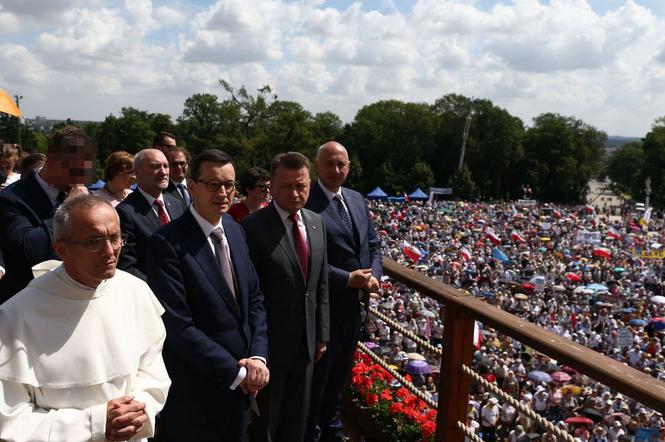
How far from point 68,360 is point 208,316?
0.83 metres

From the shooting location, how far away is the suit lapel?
8.95 feet

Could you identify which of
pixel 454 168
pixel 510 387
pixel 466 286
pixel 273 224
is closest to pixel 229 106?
pixel 454 168

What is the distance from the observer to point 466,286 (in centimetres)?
2486

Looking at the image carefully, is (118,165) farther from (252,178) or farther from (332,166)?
(332,166)

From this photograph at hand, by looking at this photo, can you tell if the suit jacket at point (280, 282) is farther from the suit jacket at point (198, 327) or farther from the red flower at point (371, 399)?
the red flower at point (371, 399)

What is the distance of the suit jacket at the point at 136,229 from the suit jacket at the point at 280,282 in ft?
1.81

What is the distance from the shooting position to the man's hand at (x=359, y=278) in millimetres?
3578

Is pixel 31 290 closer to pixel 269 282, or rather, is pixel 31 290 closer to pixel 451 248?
pixel 269 282

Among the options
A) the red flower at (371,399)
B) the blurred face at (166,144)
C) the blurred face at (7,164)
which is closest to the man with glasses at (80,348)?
the red flower at (371,399)

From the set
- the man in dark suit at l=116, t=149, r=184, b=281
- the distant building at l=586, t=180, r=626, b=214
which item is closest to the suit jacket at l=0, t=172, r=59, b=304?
the man in dark suit at l=116, t=149, r=184, b=281

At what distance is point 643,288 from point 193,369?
→ 26.9m

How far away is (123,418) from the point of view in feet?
6.52

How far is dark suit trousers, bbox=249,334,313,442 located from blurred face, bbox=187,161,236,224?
2.77 ft

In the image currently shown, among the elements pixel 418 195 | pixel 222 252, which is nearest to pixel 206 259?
pixel 222 252
